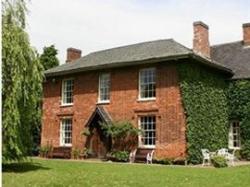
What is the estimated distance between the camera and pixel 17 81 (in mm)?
16281

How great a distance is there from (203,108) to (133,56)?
522 centimetres

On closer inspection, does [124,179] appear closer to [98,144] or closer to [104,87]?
[98,144]

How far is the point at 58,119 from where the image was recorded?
98.7 ft

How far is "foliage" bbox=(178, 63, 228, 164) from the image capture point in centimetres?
A: 2406

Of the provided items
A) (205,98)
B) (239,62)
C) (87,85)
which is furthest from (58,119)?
(239,62)

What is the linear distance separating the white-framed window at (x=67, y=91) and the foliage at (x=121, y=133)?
14.5 feet

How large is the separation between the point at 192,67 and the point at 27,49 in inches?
422

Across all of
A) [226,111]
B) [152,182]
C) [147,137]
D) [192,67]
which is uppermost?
[192,67]

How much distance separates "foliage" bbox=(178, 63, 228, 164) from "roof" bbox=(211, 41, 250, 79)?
1.35 meters

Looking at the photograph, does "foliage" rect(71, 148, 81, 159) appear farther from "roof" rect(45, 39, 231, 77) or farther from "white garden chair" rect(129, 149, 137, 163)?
"roof" rect(45, 39, 231, 77)

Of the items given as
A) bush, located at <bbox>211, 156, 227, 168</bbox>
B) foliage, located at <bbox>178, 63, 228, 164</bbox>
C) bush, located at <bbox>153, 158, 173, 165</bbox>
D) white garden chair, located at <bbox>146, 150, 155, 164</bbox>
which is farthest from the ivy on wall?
white garden chair, located at <bbox>146, 150, 155, 164</bbox>

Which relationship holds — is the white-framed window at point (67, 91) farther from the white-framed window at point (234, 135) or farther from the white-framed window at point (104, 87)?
the white-framed window at point (234, 135)

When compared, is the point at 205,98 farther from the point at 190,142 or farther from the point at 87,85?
the point at 87,85

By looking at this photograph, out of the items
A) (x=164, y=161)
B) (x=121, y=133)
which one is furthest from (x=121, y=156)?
(x=164, y=161)
